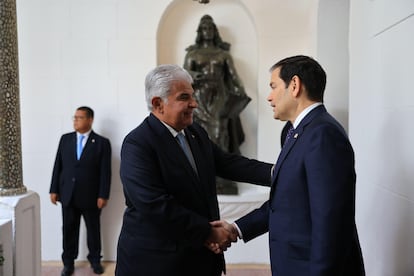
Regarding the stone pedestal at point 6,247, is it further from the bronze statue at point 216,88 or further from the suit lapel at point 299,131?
A: the bronze statue at point 216,88

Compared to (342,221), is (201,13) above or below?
above

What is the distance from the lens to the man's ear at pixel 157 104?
64.6 inches

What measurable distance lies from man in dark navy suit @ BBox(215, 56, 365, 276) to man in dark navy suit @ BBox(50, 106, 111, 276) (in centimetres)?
253

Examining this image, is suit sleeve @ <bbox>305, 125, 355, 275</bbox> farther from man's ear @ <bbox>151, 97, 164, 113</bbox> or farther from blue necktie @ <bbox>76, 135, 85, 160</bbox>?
blue necktie @ <bbox>76, 135, 85, 160</bbox>

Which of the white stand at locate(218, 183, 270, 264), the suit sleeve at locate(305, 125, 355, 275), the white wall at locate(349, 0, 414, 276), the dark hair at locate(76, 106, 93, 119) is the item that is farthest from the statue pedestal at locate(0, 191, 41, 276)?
the white wall at locate(349, 0, 414, 276)

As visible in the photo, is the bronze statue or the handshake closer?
the handshake

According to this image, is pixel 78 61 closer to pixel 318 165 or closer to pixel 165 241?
pixel 165 241

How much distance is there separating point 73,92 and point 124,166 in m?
2.59

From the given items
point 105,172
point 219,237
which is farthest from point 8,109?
point 219,237

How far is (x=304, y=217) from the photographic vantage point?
130 cm

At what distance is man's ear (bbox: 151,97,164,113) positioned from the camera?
1641 millimetres

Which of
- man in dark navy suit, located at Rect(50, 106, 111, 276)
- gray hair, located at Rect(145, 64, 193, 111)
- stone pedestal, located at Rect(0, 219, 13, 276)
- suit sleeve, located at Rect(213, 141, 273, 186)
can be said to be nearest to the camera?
gray hair, located at Rect(145, 64, 193, 111)

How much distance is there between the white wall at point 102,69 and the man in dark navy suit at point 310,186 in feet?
8.22

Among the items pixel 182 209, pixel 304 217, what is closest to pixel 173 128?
pixel 182 209
